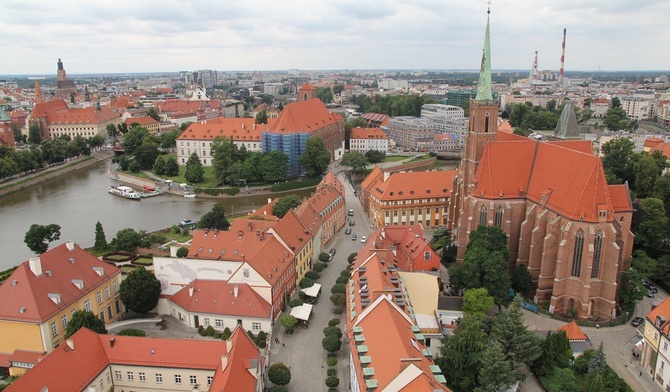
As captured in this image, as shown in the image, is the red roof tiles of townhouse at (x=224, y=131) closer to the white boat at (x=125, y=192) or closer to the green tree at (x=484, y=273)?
the white boat at (x=125, y=192)

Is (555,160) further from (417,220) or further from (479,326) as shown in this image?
(417,220)

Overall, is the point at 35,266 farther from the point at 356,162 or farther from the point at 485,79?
the point at 356,162

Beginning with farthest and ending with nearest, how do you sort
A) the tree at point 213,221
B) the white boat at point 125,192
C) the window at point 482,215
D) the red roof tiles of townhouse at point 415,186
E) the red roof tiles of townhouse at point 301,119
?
the red roof tiles of townhouse at point 301,119
the white boat at point 125,192
the red roof tiles of townhouse at point 415,186
the tree at point 213,221
the window at point 482,215

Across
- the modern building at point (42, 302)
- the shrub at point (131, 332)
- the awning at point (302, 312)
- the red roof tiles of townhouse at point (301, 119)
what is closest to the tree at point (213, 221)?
the modern building at point (42, 302)

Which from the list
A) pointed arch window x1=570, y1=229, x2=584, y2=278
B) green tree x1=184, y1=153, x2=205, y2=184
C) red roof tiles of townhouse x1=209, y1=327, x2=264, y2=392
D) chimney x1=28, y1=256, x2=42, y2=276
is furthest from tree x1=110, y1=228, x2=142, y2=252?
pointed arch window x1=570, y1=229, x2=584, y2=278

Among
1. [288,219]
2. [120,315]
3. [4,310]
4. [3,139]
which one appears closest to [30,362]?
[4,310]

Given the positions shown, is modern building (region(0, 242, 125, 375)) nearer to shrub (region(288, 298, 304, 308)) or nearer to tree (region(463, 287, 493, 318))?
shrub (region(288, 298, 304, 308))

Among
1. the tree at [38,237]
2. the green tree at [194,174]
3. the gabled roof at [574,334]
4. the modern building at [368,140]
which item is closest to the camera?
the gabled roof at [574,334]
